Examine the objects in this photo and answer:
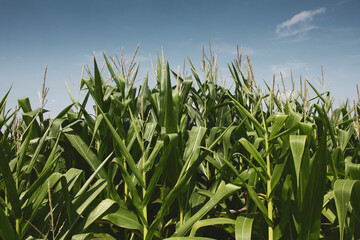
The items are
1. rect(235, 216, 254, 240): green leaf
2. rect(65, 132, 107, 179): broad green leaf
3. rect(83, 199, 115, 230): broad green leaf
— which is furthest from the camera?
rect(65, 132, 107, 179): broad green leaf

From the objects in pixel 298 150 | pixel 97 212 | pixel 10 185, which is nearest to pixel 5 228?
pixel 10 185

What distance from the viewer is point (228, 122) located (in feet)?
7.55

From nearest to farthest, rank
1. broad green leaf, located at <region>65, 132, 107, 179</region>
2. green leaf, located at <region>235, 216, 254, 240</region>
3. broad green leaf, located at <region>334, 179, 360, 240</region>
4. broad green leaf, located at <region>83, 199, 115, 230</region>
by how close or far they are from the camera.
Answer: broad green leaf, located at <region>334, 179, 360, 240</region> < green leaf, located at <region>235, 216, 254, 240</region> < broad green leaf, located at <region>83, 199, 115, 230</region> < broad green leaf, located at <region>65, 132, 107, 179</region>

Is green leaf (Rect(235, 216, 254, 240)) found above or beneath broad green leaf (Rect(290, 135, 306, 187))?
beneath

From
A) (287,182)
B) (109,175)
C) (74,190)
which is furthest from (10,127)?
(287,182)

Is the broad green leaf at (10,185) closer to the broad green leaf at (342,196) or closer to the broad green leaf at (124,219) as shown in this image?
the broad green leaf at (124,219)

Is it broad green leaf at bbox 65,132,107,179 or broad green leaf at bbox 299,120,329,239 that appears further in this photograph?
broad green leaf at bbox 65,132,107,179

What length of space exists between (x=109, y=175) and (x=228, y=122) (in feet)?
4.22

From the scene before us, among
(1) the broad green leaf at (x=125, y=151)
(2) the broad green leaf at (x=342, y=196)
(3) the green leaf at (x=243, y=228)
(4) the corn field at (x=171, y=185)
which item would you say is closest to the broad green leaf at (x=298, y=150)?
(4) the corn field at (x=171, y=185)

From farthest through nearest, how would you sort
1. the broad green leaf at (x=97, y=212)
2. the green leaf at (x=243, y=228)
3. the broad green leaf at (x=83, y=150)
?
the broad green leaf at (x=83, y=150) < the broad green leaf at (x=97, y=212) < the green leaf at (x=243, y=228)

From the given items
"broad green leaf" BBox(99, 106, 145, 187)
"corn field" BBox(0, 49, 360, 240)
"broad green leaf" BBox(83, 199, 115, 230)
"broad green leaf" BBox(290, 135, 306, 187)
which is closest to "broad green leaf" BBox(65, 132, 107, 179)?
"corn field" BBox(0, 49, 360, 240)

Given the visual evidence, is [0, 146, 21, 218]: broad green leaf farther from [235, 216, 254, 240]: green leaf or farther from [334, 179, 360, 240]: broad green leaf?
[334, 179, 360, 240]: broad green leaf

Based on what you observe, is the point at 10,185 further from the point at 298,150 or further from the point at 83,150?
the point at 298,150

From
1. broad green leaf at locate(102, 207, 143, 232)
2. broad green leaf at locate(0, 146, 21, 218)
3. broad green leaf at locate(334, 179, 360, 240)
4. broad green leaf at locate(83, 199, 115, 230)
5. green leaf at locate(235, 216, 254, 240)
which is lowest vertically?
green leaf at locate(235, 216, 254, 240)
